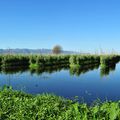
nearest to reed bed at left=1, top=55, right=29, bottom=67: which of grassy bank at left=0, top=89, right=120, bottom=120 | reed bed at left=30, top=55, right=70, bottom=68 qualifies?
reed bed at left=30, top=55, right=70, bottom=68

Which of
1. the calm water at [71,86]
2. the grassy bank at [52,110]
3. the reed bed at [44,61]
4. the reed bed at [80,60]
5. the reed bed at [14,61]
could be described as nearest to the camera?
the grassy bank at [52,110]

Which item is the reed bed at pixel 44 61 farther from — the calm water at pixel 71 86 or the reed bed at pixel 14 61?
the calm water at pixel 71 86

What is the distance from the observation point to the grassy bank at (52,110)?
8191 mm

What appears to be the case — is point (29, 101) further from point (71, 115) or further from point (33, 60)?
point (33, 60)

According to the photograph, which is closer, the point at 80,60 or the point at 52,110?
the point at 52,110

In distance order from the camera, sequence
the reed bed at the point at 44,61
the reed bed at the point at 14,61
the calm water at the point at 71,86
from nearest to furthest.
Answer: the calm water at the point at 71,86 → the reed bed at the point at 14,61 → the reed bed at the point at 44,61

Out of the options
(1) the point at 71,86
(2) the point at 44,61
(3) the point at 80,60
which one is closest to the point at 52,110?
(1) the point at 71,86

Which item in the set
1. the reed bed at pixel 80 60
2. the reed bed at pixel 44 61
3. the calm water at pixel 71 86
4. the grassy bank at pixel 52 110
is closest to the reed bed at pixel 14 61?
the reed bed at pixel 44 61

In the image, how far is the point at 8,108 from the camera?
33.1 ft

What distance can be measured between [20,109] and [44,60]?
46.7 meters

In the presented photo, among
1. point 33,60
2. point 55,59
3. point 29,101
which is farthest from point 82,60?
point 29,101

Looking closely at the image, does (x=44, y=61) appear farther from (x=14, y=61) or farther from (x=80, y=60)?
(x=80, y=60)

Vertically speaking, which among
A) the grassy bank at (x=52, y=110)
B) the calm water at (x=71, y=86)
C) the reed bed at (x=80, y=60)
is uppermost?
the grassy bank at (x=52, y=110)

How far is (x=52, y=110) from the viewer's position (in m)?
9.34
